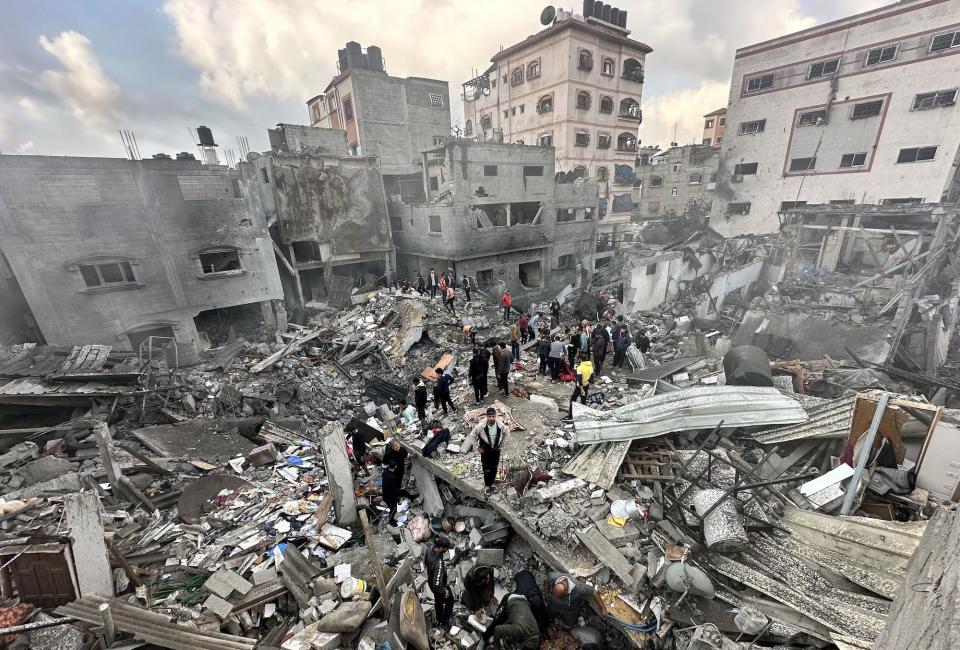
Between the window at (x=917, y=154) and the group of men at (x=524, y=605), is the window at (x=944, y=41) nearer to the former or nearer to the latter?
the window at (x=917, y=154)

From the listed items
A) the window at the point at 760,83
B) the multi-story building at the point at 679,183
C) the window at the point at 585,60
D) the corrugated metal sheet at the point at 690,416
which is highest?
the window at the point at 585,60

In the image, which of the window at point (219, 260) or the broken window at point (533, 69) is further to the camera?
the broken window at point (533, 69)

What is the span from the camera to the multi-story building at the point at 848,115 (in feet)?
66.3

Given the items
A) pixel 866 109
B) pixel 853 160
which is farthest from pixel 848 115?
pixel 853 160

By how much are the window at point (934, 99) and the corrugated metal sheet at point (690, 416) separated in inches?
1040

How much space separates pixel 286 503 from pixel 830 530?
844cm

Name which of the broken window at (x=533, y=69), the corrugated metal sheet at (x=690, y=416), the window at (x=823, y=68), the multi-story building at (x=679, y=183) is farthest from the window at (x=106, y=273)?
the window at (x=823, y=68)

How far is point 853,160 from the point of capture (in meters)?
23.0

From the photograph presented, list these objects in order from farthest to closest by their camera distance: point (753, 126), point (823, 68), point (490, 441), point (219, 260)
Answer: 1. point (753, 126)
2. point (823, 68)
3. point (219, 260)
4. point (490, 441)

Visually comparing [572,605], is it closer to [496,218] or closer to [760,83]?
[496,218]

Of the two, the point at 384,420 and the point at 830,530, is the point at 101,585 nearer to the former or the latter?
the point at 384,420

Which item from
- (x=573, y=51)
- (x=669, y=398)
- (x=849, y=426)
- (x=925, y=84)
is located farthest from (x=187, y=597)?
(x=925, y=84)

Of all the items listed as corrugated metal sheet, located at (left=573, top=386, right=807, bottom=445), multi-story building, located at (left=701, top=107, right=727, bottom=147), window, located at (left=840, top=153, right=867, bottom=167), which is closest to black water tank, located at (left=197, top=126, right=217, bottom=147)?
corrugated metal sheet, located at (left=573, top=386, right=807, bottom=445)

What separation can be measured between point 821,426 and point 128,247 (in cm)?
2139
